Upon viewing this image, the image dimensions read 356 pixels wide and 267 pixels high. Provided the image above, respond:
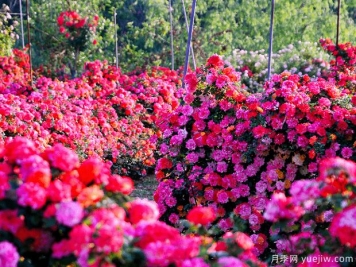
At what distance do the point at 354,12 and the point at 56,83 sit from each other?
1260cm

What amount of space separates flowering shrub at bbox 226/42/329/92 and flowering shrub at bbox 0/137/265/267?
820 centimetres

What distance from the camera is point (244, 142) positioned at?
4.20 m

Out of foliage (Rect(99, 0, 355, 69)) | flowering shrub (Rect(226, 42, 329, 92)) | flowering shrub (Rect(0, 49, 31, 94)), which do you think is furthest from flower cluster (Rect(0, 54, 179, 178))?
foliage (Rect(99, 0, 355, 69))

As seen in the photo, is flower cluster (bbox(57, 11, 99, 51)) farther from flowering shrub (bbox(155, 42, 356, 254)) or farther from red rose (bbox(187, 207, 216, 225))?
red rose (bbox(187, 207, 216, 225))

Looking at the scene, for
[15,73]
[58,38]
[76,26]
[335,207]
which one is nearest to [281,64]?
[76,26]

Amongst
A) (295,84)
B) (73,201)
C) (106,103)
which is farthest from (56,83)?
(73,201)

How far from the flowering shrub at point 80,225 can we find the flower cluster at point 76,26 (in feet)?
31.1

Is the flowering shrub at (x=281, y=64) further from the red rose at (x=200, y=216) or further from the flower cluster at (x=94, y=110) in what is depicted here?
the red rose at (x=200, y=216)

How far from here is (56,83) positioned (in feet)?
25.0

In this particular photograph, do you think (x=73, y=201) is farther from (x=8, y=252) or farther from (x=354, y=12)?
(x=354, y=12)

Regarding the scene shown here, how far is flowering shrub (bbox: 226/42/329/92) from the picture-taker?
413 inches

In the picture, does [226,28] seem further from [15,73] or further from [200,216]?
[200,216]

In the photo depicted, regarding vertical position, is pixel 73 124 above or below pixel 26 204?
below

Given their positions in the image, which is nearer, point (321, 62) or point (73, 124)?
point (73, 124)
